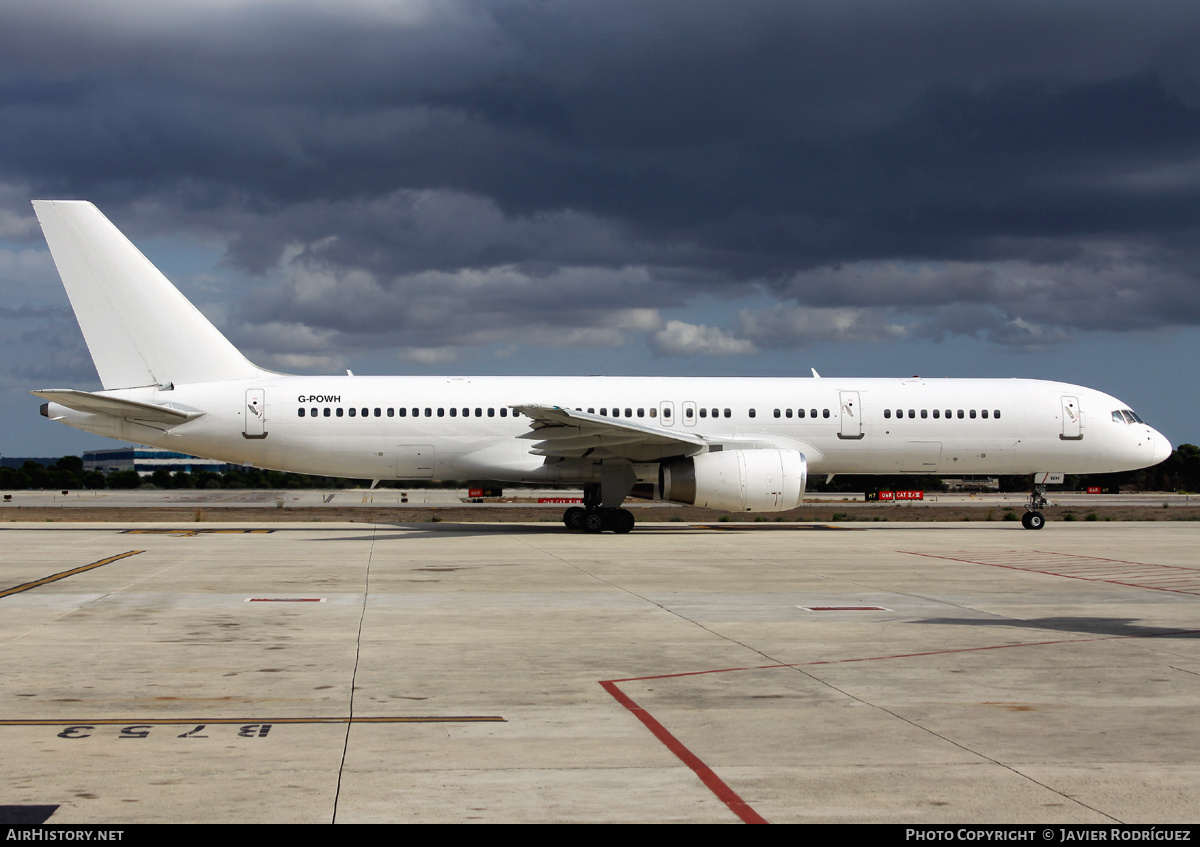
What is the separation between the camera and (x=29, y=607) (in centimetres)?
1164

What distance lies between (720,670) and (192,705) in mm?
4020

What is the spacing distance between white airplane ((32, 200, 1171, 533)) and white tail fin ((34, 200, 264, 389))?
0.03m

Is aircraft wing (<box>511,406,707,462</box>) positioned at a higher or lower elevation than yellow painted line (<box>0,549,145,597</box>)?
higher

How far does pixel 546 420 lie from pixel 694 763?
18.9 meters

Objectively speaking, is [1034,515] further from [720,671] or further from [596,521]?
[720,671]

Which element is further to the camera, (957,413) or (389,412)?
(957,413)

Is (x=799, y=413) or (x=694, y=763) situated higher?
(x=799, y=413)

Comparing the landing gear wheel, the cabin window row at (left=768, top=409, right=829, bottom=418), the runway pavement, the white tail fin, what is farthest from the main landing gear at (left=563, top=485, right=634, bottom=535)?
the white tail fin

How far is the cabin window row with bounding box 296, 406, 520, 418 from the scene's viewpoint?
26.0 meters

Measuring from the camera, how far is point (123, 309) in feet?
84.0

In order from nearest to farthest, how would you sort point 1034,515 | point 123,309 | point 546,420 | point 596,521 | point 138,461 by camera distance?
point 546,420 < point 123,309 < point 596,521 < point 1034,515 < point 138,461

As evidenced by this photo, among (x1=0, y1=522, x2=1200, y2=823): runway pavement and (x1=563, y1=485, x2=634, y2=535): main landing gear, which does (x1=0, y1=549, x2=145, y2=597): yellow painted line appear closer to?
(x1=0, y1=522, x2=1200, y2=823): runway pavement

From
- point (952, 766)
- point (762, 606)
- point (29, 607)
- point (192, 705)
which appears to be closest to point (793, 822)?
point (952, 766)

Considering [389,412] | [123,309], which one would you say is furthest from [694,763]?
[123,309]
